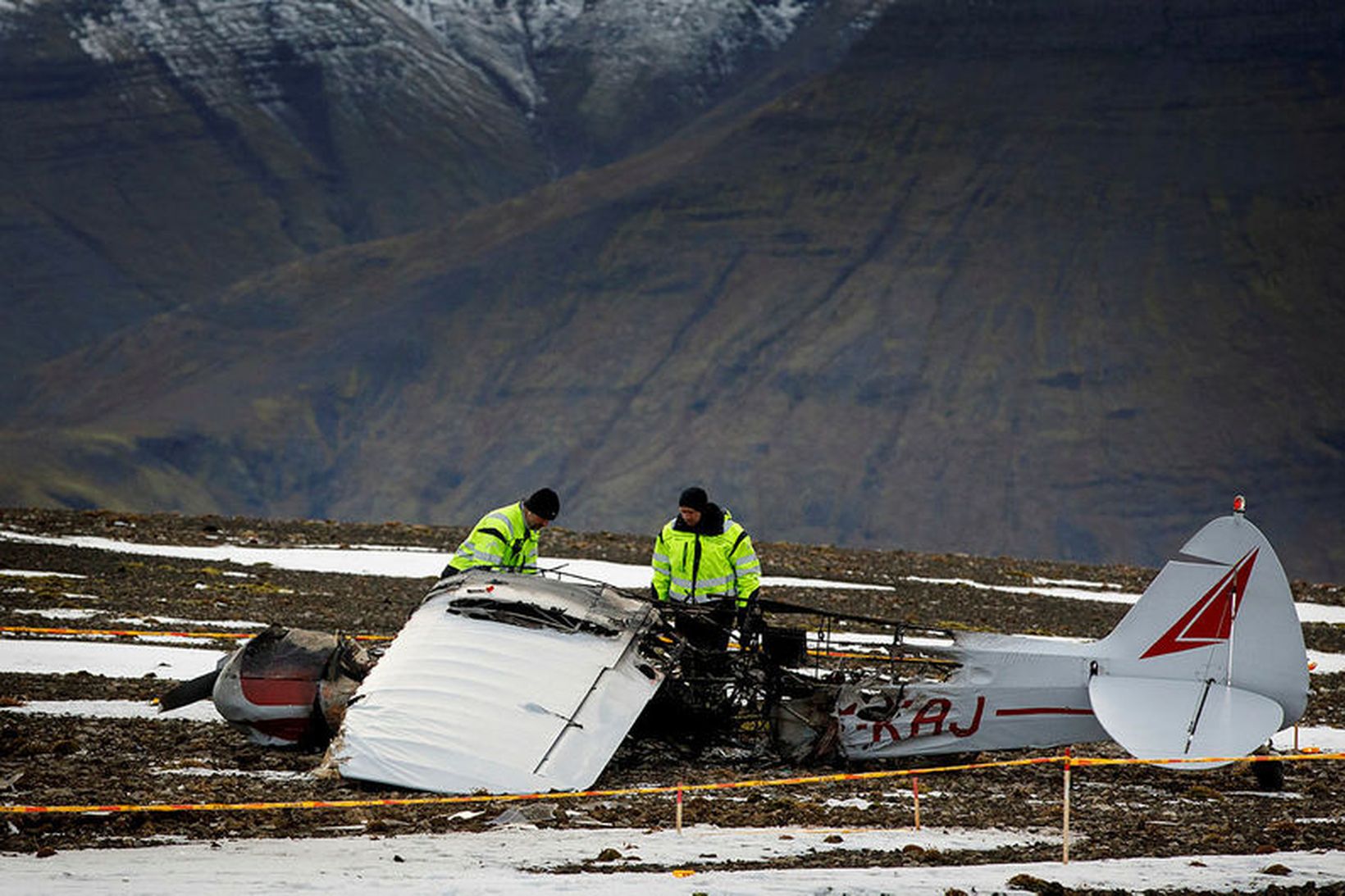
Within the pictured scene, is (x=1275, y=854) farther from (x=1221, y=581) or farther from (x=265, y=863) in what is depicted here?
(x=265, y=863)

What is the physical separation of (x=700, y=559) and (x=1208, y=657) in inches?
150

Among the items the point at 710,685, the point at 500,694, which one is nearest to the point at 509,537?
the point at 710,685

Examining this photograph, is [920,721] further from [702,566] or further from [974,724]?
[702,566]

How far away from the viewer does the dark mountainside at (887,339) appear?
15162cm

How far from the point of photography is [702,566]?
14.7 metres

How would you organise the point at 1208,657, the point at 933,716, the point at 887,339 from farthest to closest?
the point at 887,339
the point at 933,716
the point at 1208,657

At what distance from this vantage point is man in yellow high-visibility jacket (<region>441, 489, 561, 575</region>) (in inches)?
→ 574

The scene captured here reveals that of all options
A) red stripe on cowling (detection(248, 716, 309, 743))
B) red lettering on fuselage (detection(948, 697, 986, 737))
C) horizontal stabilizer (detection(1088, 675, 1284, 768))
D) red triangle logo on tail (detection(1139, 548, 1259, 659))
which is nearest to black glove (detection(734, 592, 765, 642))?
red lettering on fuselage (detection(948, 697, 986, 737))

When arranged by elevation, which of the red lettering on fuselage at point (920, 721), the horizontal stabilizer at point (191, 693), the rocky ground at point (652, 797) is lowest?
the rocky ground at point (652, 797)

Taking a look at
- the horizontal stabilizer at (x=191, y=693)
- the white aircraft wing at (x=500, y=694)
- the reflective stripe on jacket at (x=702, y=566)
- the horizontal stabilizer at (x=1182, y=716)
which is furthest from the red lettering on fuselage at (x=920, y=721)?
the horizontal stabilizer at (x=191, y=693)

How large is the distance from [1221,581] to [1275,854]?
220 cm

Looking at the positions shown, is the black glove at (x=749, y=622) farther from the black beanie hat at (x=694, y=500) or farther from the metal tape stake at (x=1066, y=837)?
the metal tape stake at (x=1066, y=837)

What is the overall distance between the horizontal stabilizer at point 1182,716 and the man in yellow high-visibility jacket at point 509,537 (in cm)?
417

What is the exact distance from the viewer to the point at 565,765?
12.2 metres
